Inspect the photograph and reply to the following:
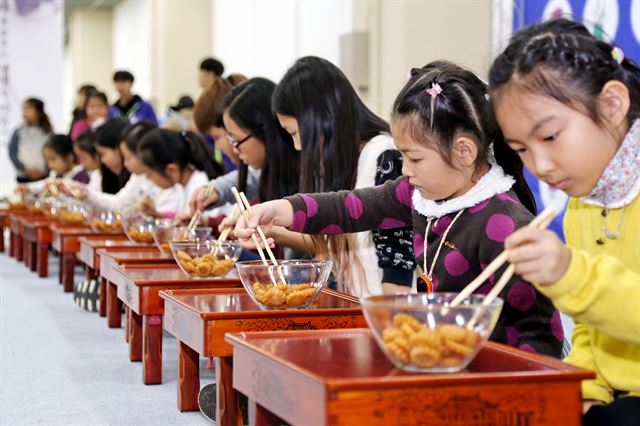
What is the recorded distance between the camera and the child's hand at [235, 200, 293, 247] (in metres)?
1.66

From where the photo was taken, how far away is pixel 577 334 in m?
1.29

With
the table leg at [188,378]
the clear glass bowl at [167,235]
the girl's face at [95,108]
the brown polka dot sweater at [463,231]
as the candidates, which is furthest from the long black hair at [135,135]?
the brown polka dot sweater at [463,231]

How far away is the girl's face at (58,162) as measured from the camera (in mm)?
6105

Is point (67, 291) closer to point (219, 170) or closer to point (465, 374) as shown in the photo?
point (219, 170)

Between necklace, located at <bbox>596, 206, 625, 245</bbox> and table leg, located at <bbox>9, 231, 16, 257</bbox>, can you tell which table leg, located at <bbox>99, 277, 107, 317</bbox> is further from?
table leg, located at <bbox>9, 231, 16, 257</bbox>

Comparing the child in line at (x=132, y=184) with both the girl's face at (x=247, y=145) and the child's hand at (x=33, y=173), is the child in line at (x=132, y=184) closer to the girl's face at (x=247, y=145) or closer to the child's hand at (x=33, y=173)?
the girl's face at (x=247, y=145)

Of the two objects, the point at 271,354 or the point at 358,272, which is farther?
the point at 358,272

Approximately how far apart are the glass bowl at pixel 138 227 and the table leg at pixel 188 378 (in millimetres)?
1057

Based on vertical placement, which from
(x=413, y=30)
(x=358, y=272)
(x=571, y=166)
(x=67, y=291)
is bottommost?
(x=67, y=291)

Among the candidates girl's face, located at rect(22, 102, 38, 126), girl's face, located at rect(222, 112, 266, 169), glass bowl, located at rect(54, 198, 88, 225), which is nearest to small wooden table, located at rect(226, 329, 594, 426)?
girl's face, located at rect(222, 112, 266, 169)

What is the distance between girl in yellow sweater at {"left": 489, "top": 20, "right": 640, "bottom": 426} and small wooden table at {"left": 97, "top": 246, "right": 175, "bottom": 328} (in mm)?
1350

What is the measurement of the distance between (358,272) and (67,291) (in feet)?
6.09

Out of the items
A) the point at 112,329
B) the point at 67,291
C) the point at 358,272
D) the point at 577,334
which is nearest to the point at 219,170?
the point at 67,291

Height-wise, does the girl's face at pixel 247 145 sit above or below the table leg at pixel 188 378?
above
